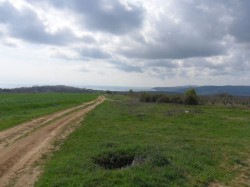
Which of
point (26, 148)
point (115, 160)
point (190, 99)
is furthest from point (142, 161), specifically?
point (190, 99)

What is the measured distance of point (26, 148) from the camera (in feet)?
61.3

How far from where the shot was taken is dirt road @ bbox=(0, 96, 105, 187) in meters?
13.2

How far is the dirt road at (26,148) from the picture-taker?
1324 centimetres

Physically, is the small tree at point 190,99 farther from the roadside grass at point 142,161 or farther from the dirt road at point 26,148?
the roadside grass at point 142,161

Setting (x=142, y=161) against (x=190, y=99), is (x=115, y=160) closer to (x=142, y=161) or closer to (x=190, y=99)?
(x=142, y=161)

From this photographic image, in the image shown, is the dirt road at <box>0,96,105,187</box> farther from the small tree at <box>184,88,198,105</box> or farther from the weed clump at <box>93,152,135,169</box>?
the small tree at <box>184,88,198,105</box>

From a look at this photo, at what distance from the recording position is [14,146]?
19172mm

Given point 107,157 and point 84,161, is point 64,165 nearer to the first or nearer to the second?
point 84,161

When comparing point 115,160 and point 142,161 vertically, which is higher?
point 142,161

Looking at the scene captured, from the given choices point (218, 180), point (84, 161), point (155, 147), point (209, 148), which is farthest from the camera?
point (209, 148)

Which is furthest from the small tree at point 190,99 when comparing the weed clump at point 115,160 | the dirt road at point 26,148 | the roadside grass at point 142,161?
the weed clump at point 115,160

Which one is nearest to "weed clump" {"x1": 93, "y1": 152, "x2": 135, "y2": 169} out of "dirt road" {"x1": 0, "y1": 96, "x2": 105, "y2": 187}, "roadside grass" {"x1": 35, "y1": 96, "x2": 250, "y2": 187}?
"roadside grass" {"x1": 35, "y1": 96, "x2": 250, "y2": 187}

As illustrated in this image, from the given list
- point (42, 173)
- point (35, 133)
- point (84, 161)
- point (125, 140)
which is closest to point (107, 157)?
point (84, 161)

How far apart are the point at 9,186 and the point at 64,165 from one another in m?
2.91
